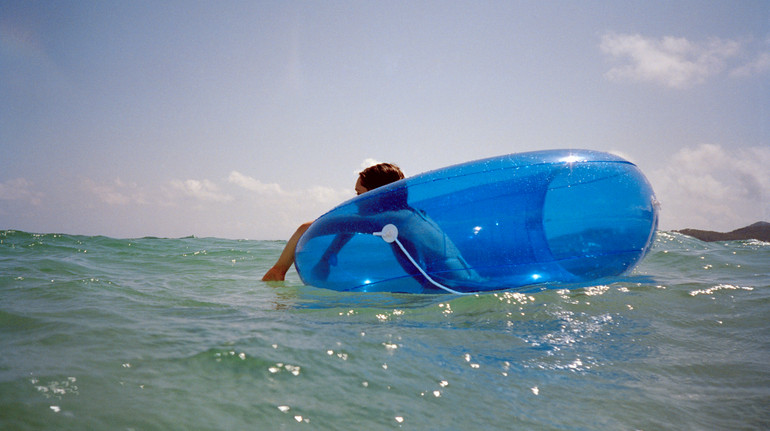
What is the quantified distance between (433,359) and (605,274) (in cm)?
234

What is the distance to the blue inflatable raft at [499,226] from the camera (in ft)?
10.8

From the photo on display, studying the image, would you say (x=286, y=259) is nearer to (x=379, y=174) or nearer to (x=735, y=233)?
(x=379, y=174)

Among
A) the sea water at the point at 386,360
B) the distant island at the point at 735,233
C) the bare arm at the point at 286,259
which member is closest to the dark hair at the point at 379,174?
the bare arm at the point at 286,259

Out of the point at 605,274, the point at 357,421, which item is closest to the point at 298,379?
the point at 357,421

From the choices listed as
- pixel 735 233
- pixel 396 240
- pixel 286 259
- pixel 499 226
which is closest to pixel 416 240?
pixel 396 240

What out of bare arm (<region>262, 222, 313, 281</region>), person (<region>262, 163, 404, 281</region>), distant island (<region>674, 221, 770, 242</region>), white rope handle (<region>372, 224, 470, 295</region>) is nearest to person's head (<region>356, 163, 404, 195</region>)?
person (<region>262, 163, 404, 281</region>)

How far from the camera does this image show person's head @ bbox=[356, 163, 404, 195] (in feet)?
13.9

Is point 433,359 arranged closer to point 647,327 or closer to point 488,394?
point 488,394

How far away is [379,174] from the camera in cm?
425

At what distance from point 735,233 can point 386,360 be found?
12.6 meters

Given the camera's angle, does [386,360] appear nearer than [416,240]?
Yes

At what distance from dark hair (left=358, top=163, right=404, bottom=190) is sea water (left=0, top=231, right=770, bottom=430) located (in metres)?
1.36

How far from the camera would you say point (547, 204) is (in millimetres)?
3307

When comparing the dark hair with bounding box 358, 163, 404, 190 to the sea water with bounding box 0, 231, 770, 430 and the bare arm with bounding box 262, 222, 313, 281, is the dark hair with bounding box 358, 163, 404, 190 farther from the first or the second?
the sea water with bounding box 0, 231, 770, 430
